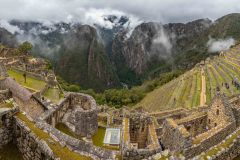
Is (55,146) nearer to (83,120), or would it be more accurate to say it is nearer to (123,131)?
(123,131)

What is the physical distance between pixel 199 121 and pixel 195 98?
48459 mm

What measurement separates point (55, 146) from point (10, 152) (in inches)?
56.4

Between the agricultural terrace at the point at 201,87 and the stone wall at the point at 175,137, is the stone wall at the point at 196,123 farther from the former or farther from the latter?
the agricultural terrace at the point at 201,87

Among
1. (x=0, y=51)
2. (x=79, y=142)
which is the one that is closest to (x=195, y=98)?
(x=0, y=51)

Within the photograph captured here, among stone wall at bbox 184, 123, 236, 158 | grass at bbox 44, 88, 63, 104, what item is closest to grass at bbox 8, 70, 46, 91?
grass at bbox 44, 88, 63, 104

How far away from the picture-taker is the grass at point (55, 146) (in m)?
9.61

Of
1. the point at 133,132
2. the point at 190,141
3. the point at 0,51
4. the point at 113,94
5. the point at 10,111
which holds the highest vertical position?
the point at 10,111

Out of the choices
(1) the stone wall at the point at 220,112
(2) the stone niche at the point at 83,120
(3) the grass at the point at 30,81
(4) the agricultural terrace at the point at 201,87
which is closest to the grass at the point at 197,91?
(4) the agricultural terrace at the point at 201,87

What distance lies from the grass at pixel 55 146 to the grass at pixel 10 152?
2.52 ft

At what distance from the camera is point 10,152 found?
10344 mm

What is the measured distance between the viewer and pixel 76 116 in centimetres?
1989

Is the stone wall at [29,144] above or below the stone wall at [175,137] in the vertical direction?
above

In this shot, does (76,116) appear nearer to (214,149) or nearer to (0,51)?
(214,149)

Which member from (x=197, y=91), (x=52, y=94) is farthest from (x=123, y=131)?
(x=197, y=91)
